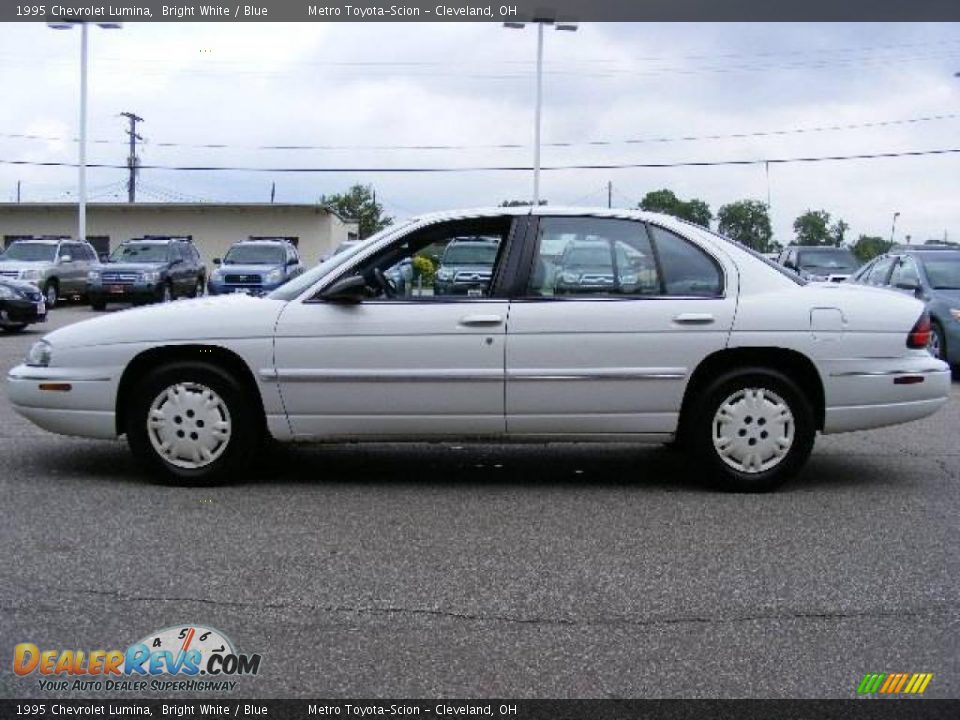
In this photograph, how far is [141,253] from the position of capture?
25469 millimetres

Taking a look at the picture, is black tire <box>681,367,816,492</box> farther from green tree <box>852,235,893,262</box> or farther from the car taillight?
green tree <box>852,235,893,262</box>

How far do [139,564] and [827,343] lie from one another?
395 cm

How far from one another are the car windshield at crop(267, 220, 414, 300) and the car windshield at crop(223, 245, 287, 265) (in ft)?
55.2

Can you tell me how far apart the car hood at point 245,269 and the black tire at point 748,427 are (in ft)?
55.0

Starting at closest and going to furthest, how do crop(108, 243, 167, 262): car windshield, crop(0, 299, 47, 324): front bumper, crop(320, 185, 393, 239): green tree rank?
crop(0, 299, 47, 324): front bumper, crop(108, 243, 167, 262): car windshield, crop(320, 185, 393, 239): green tree

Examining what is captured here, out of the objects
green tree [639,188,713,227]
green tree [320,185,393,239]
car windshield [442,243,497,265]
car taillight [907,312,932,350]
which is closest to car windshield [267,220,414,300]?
car windshield [442,243,497,265]

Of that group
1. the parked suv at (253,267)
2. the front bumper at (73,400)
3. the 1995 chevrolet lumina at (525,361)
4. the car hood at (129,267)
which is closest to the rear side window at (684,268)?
the 1995 chevrolet lumina at (525,361)

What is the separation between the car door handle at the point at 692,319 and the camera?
6152 mm

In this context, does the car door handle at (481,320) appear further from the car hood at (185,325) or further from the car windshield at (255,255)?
the car windshield at (255,255)

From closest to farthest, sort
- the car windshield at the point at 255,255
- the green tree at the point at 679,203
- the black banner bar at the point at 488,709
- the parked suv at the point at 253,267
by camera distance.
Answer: the black banner bar at the point at 488,709 < the parked suv at the point at 253,267 < the car windshield at the point at 255,255 < the green tree at the point at 679,203

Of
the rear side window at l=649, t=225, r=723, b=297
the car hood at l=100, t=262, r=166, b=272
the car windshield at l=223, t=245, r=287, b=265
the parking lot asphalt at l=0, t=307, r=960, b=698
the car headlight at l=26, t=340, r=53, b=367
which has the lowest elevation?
the parking lot asphalt at l=0, t=307, r=960, b=698

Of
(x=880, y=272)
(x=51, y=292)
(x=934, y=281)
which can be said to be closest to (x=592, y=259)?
(x=934, y=281)

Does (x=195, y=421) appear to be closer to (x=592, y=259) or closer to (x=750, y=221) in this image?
(x=592, y=259)

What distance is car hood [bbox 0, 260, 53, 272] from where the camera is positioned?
950 inches
